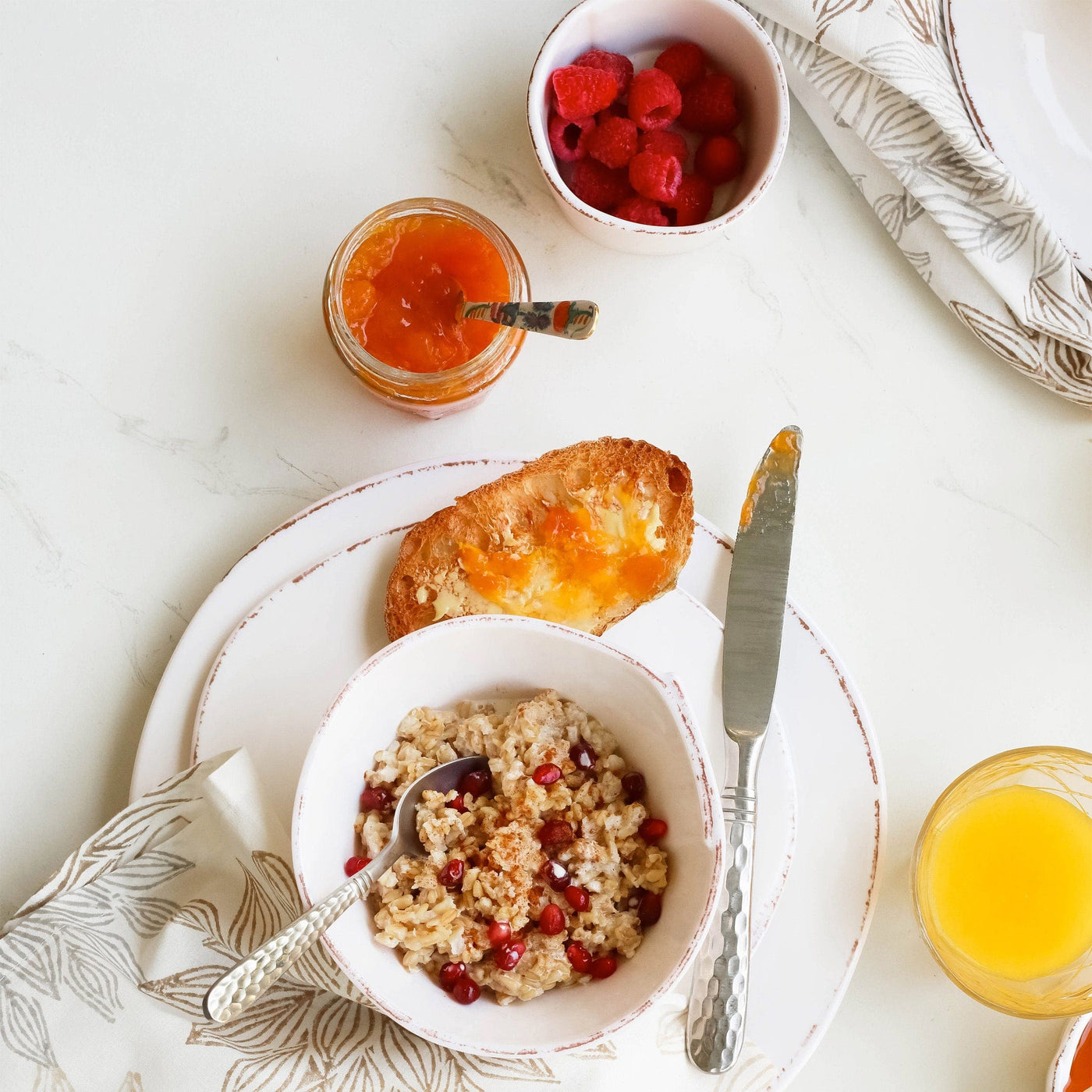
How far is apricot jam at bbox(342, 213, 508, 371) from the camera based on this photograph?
71.3 inches

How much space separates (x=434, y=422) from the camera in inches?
77.5

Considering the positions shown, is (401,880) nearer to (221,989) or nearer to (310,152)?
(221,989)

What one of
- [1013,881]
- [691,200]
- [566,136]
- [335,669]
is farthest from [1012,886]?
[566,136]

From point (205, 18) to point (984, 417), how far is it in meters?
1.82

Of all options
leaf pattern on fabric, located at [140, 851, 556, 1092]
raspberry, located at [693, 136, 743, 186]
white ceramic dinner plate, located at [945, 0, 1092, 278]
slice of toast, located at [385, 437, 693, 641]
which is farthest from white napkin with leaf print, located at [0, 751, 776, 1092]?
white ceramic dinner plate, located at [945, 0, 1092, 278]

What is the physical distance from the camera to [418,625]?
5.62ft

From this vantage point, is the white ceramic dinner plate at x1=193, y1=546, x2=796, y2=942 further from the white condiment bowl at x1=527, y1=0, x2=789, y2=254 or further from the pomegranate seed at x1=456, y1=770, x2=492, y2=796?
the white condiment bowl at x1=527, y1=0, x2=789, y2=254

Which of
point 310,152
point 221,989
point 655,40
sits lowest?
point 221,989

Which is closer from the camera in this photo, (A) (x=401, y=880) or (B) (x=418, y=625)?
(A) (x=401, y=880)

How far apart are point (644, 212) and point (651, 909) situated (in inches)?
48.6

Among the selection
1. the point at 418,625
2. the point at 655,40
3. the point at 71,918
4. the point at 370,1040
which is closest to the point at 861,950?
the point at 370,1040

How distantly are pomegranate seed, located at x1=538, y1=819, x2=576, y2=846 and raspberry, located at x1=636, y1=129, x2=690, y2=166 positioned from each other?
48.0 inches

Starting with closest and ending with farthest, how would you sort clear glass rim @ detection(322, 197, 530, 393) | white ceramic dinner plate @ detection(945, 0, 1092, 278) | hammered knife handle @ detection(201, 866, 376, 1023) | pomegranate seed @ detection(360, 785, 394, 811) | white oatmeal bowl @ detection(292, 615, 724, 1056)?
hammered knife handle @ detection(201, 866, 376, 1023), white oatmeal bowl @ detection(292, 615, 724, 1056), pomegranate seed @ detection(360, 785, 394, 811), clear glass rim @ detection(322, 197, 530, 393), white ceramic dinner plate @ detection(945, 0, 1092, 278)

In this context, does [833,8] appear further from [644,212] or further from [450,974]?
[450,974]
